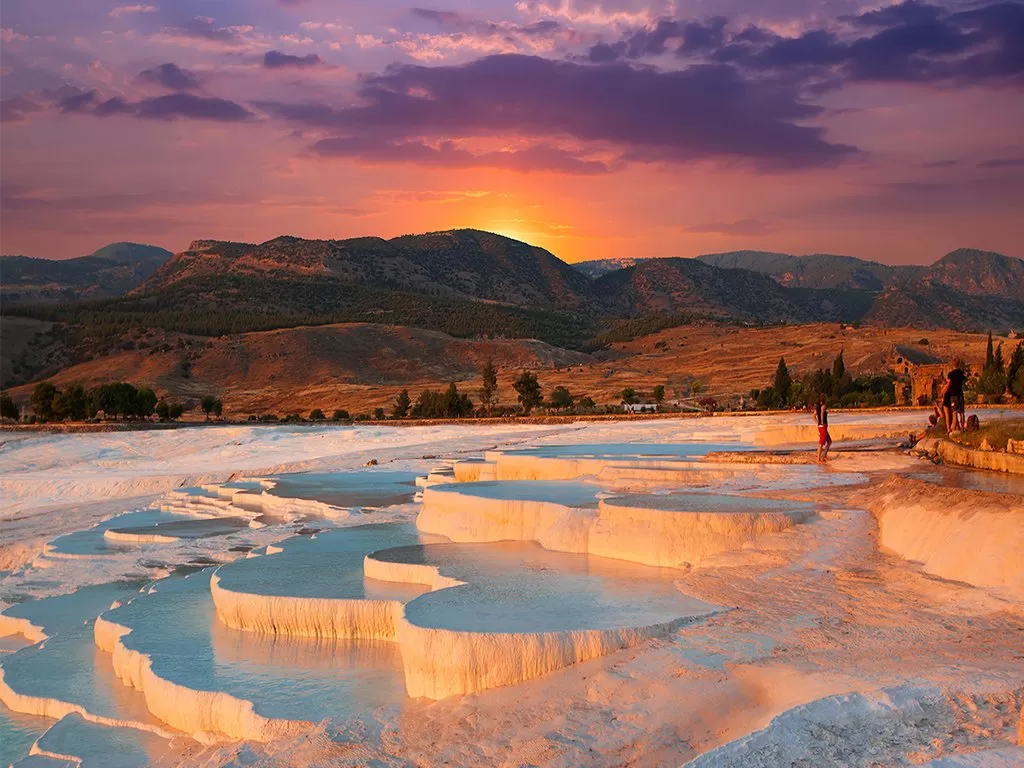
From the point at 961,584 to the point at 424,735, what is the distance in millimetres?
4670

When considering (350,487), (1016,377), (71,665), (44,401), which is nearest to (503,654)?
(71,665)

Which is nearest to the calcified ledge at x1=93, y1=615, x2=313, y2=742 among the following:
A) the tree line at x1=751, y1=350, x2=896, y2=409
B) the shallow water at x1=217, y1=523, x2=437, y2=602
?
the shallow water at x1=217, y1=523, x2=437, y2=602

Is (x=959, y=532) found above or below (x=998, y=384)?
below

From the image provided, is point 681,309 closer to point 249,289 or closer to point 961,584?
point 249,289

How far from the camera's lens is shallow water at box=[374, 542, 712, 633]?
26.7 ft

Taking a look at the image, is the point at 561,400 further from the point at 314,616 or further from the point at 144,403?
the point at 314,616

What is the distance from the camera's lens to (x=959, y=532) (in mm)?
9086

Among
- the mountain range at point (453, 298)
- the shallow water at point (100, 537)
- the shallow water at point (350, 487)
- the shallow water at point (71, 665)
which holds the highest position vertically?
the mountain range at point (453, 298)

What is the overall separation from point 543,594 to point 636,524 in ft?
6.48

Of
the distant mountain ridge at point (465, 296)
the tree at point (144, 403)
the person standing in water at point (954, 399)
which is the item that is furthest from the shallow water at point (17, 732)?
the distant mountain ridge at point (465, 296)

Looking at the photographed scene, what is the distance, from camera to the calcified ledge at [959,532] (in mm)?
8336

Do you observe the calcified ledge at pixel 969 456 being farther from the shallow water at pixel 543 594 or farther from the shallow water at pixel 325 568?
the shallow water at pixel 325 568

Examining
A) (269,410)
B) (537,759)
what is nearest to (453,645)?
(537,759)

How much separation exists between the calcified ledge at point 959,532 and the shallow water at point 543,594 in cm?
221
